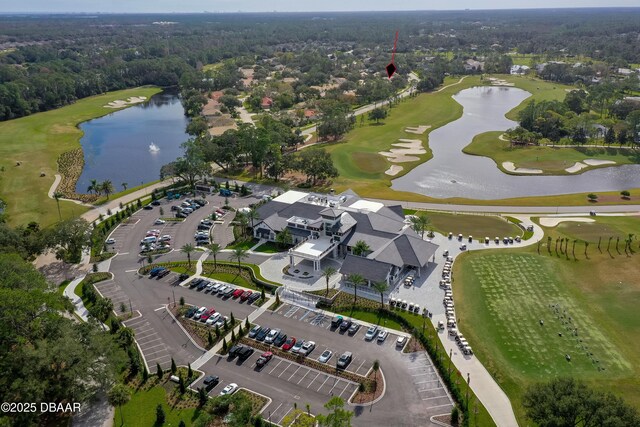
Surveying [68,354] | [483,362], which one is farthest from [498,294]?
[68,354]

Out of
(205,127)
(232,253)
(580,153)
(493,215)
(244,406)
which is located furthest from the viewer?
(205,127)

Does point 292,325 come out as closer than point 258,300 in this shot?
Yes

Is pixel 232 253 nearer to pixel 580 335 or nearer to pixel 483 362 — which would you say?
pixel 483 362

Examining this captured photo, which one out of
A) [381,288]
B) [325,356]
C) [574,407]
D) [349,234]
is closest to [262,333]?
[325,356]

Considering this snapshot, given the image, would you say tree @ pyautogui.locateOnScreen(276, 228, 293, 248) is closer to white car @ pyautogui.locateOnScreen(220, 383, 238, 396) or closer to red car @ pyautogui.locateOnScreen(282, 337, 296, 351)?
red car @ pyautogui.locateOnScreen(282, 337, 296, 351)

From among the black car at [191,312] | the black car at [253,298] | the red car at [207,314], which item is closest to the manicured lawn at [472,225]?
the black car at [253,298]

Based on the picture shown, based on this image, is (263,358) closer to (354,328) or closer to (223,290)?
(354,328)

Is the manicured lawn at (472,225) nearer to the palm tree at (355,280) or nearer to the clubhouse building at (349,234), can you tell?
the clubhouse building at (349,234)
